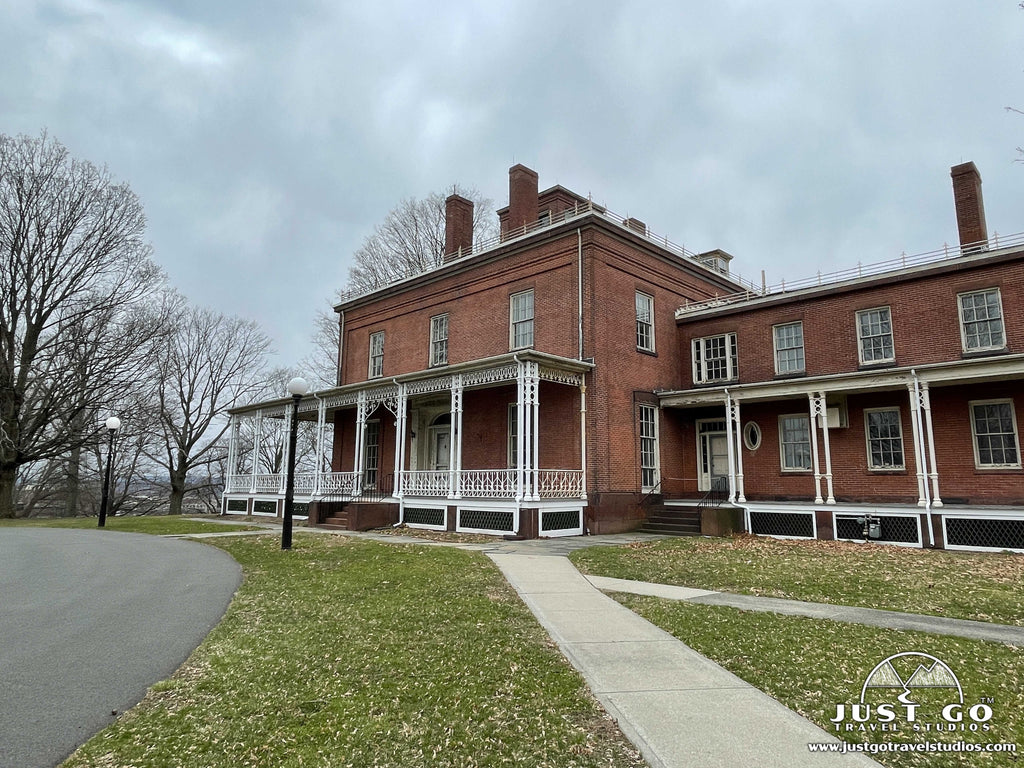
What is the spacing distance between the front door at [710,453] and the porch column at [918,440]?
565cm

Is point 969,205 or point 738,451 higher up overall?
point 969,205

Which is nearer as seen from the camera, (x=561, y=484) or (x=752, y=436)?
(x=561, y=484)

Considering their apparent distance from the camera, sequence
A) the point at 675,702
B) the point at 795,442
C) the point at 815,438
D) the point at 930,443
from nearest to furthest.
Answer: the point at 675,702
the point at 930,443
the point at 815,438
the point at 795,442

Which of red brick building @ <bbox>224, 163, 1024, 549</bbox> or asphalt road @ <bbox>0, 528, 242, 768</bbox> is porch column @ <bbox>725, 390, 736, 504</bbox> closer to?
red brick building @ <bbox>224, 163, 1024, 549</bbox>

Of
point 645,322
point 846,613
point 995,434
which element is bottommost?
point 846,613

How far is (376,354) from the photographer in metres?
25.9

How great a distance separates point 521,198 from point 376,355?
28.5 ft

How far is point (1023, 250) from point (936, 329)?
8.31 ft

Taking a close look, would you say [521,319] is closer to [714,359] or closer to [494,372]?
[494,372]

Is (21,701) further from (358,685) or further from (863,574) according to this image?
(863,574)

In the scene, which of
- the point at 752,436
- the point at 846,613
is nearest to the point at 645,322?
the point at 752,436

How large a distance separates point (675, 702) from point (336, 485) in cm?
1938

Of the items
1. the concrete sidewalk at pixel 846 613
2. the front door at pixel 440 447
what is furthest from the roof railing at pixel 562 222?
the concrete sidewalk at pixel 846 613

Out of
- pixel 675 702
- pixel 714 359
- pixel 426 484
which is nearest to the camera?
pixel 675 702
